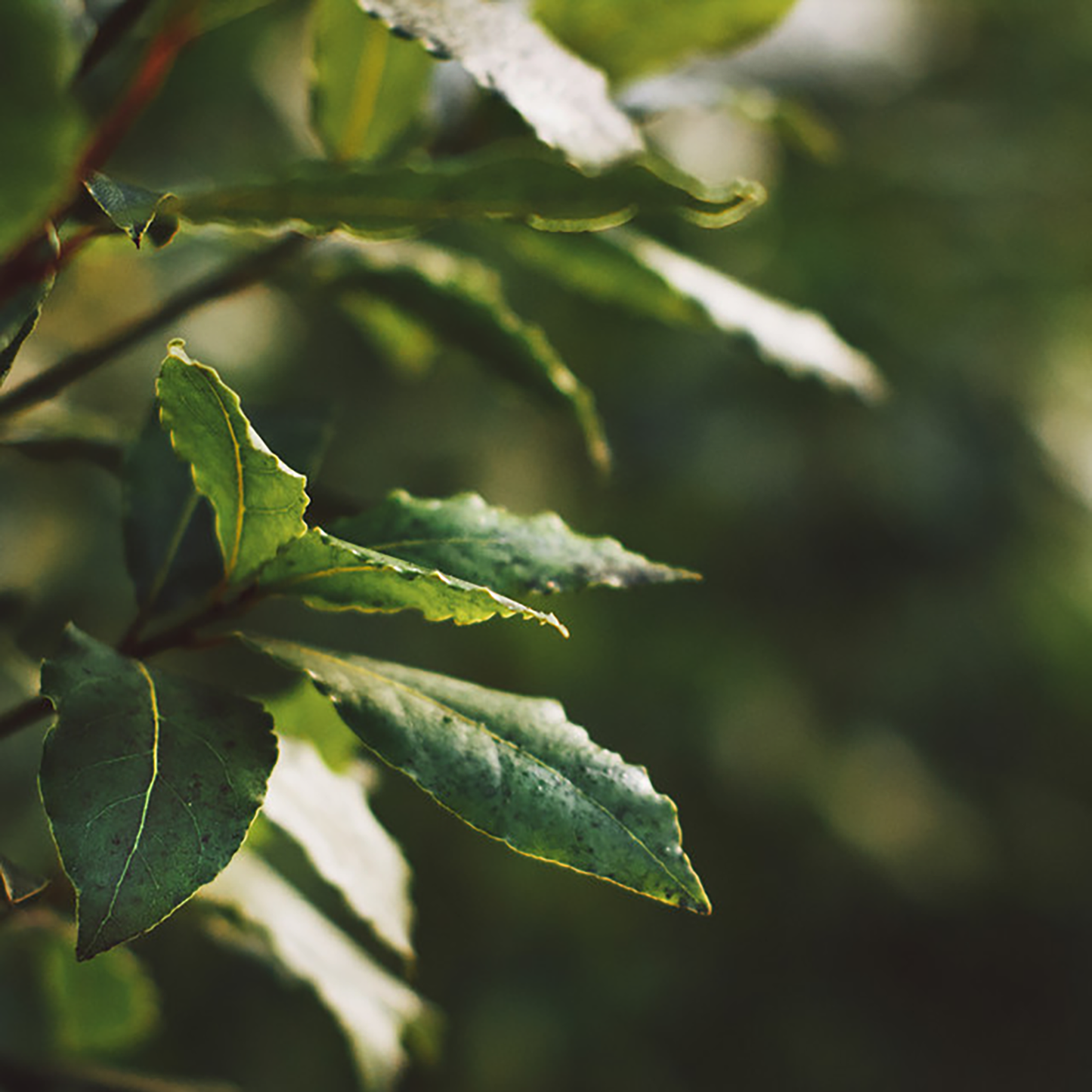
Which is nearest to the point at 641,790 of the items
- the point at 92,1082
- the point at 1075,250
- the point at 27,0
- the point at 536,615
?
the point at 536,615

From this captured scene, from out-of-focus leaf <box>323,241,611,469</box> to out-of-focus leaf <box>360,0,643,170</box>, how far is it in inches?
6.8

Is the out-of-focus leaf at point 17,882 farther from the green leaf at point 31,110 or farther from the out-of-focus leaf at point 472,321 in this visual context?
the out-of-focus leaf at point 472,321

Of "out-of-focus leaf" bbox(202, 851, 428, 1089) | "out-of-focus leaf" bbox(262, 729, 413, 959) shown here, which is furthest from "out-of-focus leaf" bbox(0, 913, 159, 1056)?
"out-of-focus leaf" bbox(262, 729, 413, 959)

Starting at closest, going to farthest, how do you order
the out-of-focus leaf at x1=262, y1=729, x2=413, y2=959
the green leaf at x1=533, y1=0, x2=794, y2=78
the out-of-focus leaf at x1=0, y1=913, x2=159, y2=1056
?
the out-of-focus leaf at x1=262, y1=729, x2=413, y2=959 < the green leaf at x1=533, y1=0, x2=794, y2=78 < the out-of-focus leaf at x1=0, y1=913, x2=159, y2=1056

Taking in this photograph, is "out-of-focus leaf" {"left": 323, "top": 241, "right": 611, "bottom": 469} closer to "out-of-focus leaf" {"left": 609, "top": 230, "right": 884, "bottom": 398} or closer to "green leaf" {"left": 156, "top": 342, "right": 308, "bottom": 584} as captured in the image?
"out-of-focus leaf" {"left": 609, "top": 230, "right": 884, "bottom": 398}

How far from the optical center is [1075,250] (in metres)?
1.86

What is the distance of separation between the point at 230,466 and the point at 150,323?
23 centimetres

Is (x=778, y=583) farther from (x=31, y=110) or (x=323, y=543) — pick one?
(x=31, y=110)

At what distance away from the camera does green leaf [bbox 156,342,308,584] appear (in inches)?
17.0

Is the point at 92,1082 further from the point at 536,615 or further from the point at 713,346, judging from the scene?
the point at 713,346

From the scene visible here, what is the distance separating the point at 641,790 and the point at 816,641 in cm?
155

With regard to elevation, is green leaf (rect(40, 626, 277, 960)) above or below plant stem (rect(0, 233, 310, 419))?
below

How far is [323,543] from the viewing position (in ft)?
1.46

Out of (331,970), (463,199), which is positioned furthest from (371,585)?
(331,970)
